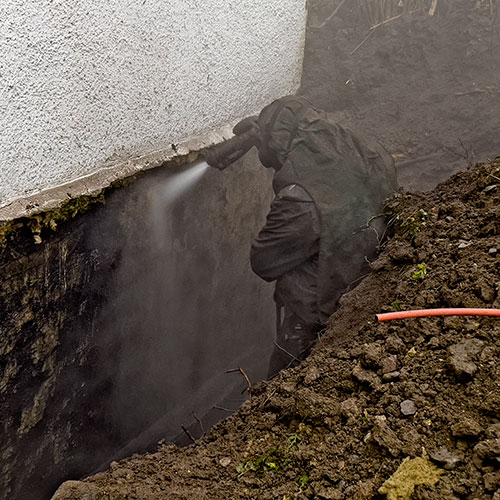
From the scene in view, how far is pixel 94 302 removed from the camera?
3293 millimetres

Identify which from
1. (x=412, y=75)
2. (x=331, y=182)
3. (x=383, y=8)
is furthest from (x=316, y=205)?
(x=383, y=8)

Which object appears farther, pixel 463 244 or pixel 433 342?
pixel 463 244

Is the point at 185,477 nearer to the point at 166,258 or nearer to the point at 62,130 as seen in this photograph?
the point at 62,130

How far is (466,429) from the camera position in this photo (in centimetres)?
154

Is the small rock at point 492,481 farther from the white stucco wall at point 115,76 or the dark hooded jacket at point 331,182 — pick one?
the white stucco wall at point 115,76

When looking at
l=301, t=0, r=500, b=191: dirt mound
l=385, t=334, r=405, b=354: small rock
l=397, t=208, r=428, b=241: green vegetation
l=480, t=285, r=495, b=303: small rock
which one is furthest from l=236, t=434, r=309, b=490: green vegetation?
l=301, t=0, r=500, b=191: dirt mound

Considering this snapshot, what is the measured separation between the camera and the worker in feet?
11.2

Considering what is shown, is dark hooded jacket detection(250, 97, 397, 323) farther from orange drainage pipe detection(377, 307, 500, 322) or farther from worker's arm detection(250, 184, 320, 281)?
orange drainage pipe detection(377, 307, 500, 322)

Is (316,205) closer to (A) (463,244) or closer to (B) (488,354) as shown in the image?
(A) (463,244)

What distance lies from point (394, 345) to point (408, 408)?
33 cm

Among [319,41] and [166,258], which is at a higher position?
[319,41]

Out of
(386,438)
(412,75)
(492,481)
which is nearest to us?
(492,481)

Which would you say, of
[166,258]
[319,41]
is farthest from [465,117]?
[166,258]

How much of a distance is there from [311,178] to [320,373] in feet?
5.48
